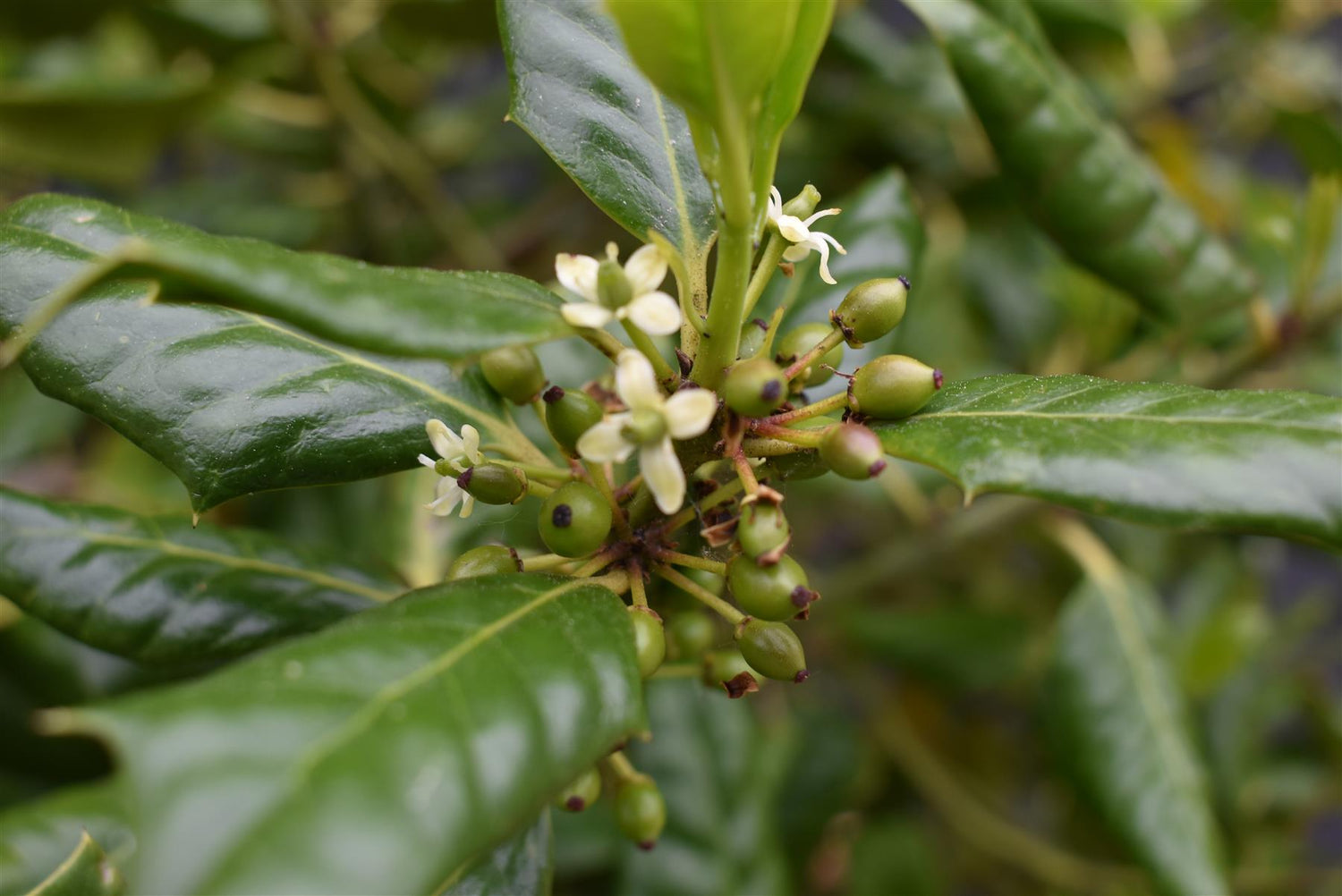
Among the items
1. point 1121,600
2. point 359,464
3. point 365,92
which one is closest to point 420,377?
point 359,464

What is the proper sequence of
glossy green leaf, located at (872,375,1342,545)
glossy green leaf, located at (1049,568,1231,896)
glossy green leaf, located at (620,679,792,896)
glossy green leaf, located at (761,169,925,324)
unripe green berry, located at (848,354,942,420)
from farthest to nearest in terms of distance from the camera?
glossy green leaf, located at (620,679,792,896)
glossy green leaf, located at (1049,568,1231,896)
glossy green leaf, located at (761,169,925,324)
unripe green berry, located at (848,354,942,420)
glossy green leaf, located at (872,375,1342,545)

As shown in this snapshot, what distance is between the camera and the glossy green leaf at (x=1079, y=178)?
1178 mm

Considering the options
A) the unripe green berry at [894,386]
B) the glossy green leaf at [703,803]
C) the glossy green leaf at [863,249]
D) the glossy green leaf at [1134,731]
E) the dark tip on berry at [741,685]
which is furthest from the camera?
the glossy green leaf at [703,803]

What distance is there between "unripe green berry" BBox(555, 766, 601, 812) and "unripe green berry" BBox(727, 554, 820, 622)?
263mm

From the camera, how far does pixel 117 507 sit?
1007 millimetres

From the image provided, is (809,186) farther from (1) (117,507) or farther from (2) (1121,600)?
(2) (1121,600)

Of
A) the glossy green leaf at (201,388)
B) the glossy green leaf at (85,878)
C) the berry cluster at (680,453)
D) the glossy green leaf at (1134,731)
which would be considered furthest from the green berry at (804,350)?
the glossy green leaf at (1134,731)

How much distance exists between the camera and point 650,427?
685 millimetres

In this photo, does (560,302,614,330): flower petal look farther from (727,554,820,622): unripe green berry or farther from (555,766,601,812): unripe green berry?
(555,766,601,812): unripe green berry

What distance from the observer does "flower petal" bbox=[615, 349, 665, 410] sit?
0.69m

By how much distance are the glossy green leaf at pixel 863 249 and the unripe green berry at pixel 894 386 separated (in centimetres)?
33

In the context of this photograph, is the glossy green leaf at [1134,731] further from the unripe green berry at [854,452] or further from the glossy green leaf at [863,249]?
the unripe green berry at [854,452]

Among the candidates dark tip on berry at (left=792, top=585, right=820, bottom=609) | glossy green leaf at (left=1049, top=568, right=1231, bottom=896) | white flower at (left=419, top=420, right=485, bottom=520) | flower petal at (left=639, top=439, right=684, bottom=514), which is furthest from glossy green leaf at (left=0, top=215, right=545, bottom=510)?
glossy green leaf at (left=1049, top=568, right=1231, bottom=896)

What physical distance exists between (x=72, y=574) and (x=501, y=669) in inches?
21.2
